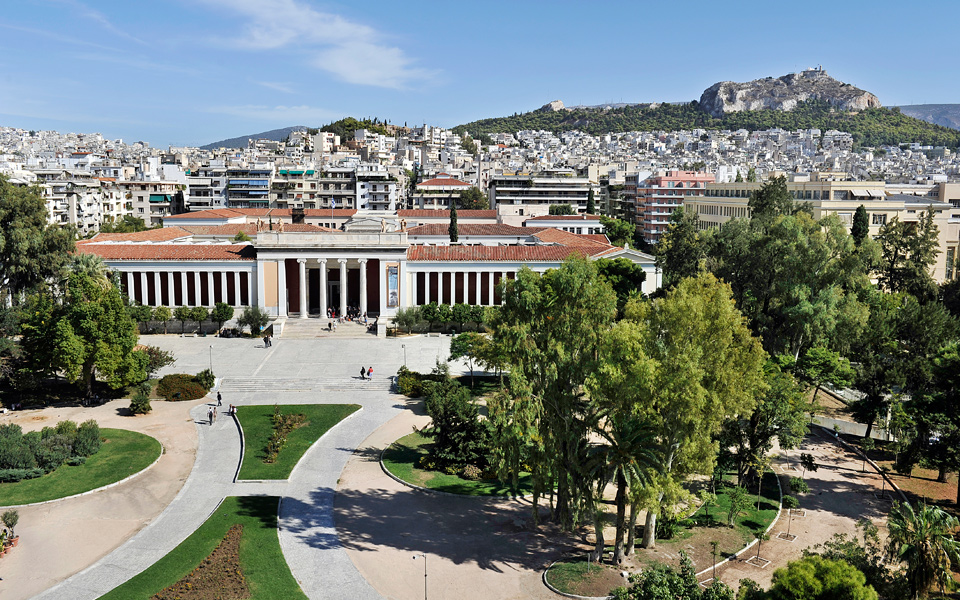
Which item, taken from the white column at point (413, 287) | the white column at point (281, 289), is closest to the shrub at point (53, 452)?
the white column at point (281, 289)

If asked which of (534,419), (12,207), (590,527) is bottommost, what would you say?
(590,527)

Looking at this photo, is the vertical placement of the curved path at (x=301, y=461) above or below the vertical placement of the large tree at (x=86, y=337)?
below

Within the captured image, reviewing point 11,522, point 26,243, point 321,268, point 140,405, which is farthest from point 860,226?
point 26,243

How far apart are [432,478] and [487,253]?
3579 centimetres

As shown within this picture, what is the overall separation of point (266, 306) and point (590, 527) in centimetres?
4170

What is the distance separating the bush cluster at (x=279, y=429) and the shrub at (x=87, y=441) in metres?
7.42

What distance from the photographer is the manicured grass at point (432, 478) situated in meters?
28.8

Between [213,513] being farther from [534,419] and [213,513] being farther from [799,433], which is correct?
[799,433]

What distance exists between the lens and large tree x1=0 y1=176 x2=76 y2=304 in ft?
146

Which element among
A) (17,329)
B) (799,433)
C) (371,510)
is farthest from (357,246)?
(799,433)

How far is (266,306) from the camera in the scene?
60.8 m

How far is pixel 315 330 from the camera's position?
57875mm

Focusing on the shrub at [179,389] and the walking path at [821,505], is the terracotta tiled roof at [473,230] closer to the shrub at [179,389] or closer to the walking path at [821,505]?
the shrub at [179,389]

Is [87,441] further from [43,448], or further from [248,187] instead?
[248,187]
